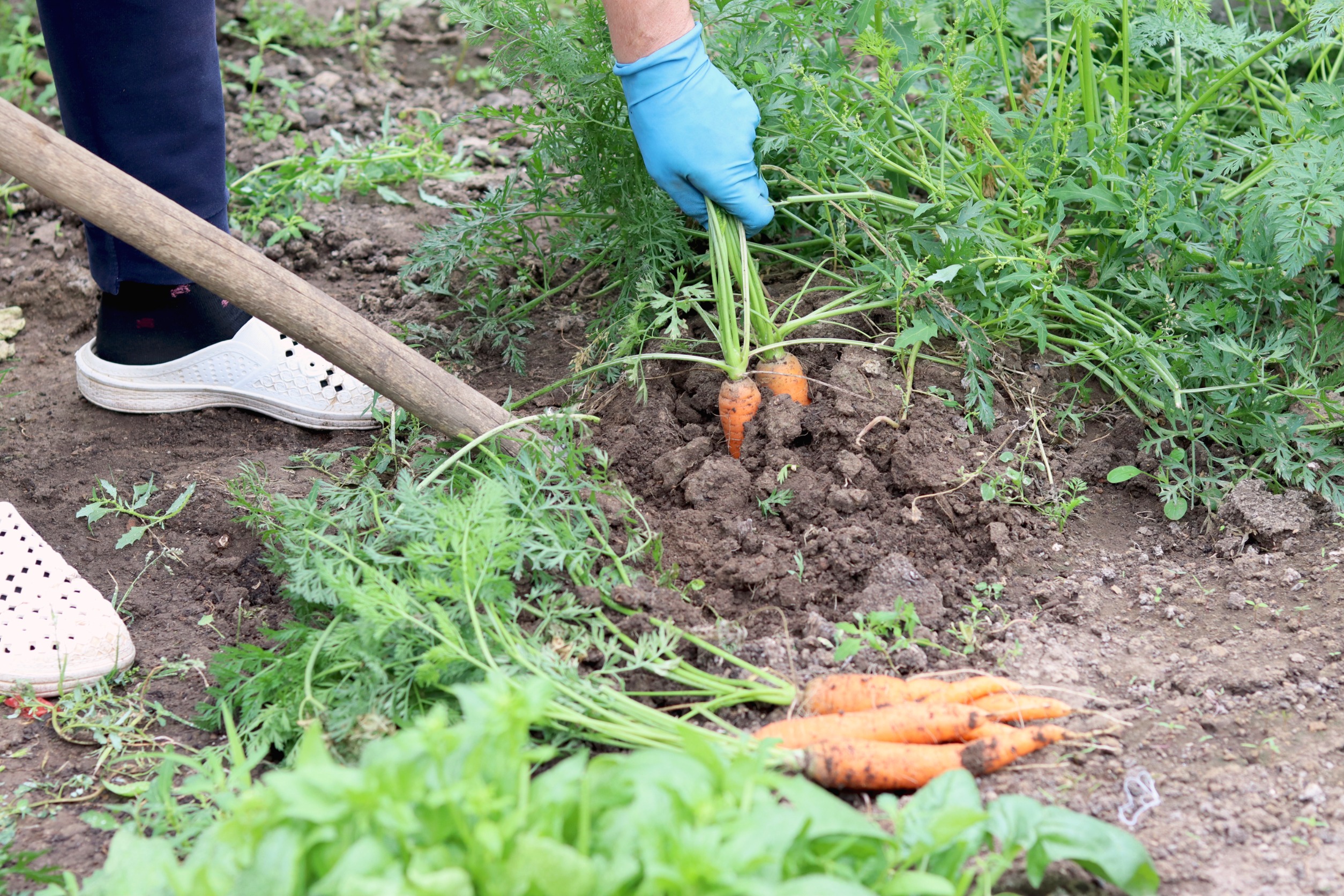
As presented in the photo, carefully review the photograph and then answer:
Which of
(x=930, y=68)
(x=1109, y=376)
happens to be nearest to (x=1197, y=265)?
(x=1109, y=376)

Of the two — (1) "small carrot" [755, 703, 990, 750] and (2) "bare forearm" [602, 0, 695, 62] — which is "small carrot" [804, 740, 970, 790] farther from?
(2) "bare forearm" [602, 0, 695, 62]

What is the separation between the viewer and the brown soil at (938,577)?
1529 millimetres

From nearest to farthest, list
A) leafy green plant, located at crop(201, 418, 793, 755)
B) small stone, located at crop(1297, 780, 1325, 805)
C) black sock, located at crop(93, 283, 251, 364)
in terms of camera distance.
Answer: small stone, located at crop(1297, 780, 1325, 805)
leafy green plant, located at crop(201, 418, 793, 755)
black sock, located at crop(93, 283, 251, 364)

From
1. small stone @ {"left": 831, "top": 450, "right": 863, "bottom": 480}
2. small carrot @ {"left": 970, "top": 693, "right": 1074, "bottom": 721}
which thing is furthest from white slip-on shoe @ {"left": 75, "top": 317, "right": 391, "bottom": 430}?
small carrot @ {"left": 970, "top": 693, "right": 1074, "bottom": 721}

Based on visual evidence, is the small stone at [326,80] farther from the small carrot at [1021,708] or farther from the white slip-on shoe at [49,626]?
the small carrot at [1021,708]

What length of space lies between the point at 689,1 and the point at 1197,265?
1.36m

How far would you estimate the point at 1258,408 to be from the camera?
6.75 ft

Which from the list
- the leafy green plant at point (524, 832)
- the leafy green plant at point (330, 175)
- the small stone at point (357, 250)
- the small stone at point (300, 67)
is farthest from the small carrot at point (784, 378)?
the small stone at point (300, 67)

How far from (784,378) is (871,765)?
94 centimetres

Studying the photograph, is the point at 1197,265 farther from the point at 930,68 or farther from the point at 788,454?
the point at 788,454

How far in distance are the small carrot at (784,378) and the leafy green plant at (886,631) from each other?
572 millimetres

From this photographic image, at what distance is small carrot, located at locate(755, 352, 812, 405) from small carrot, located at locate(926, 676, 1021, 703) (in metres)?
0.77

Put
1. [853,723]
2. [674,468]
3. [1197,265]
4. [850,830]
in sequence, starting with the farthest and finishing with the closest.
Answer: [1197,265] < [674,468] < [853,723] < [850,830]

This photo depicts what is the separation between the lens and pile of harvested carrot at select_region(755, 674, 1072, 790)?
5.03ft
